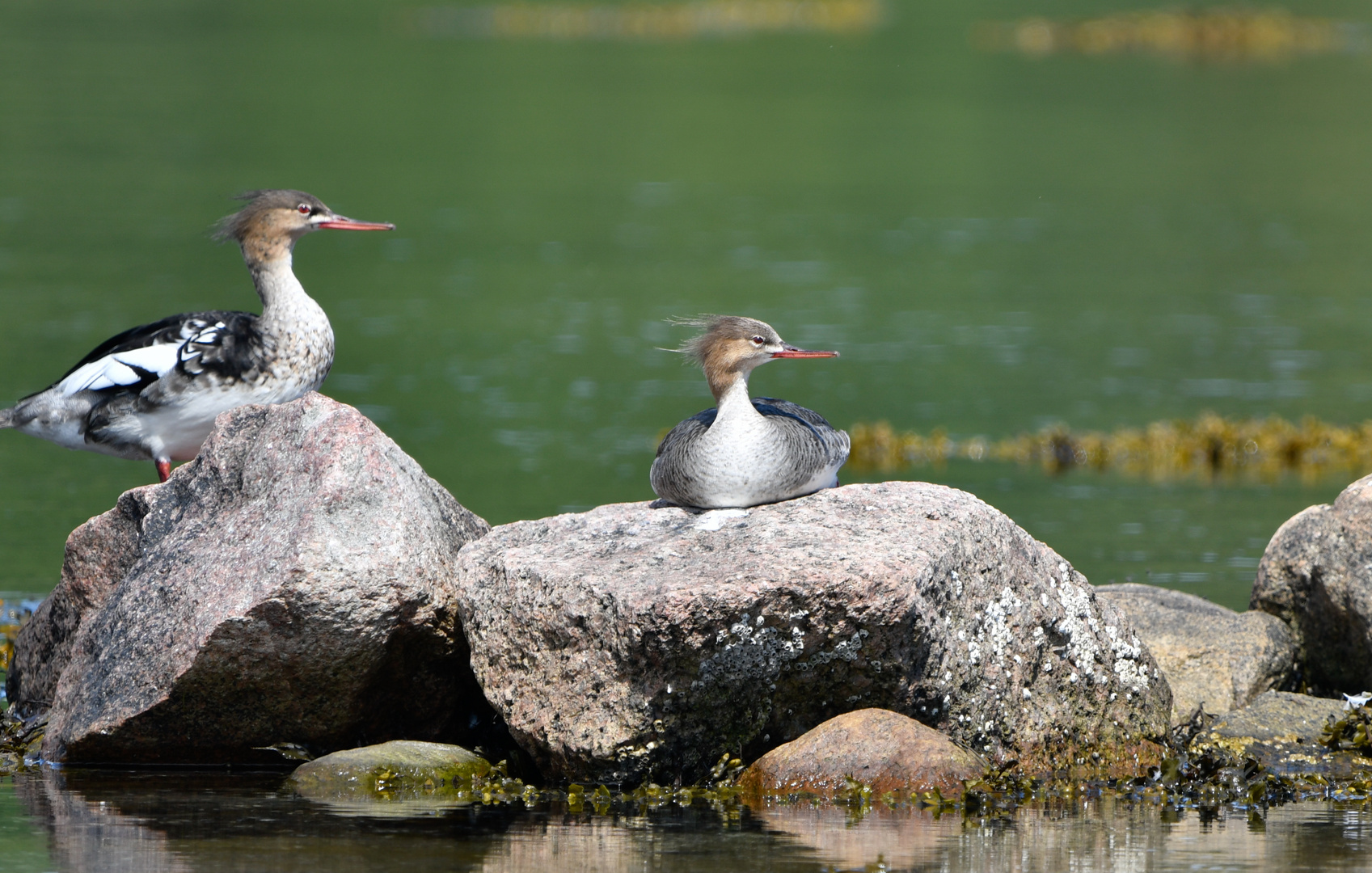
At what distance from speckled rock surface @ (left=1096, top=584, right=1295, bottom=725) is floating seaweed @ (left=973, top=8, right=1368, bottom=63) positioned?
62.4 m

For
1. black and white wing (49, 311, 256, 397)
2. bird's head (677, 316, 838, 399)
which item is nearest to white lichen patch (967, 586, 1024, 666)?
bird's head (677, 316, 838, 399)

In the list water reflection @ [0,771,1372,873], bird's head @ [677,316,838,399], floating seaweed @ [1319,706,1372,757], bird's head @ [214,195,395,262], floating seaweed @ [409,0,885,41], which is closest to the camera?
water reflection @ [0,771,1372,873]

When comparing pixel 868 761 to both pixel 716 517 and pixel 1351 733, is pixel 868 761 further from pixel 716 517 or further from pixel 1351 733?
pixel 1351 733

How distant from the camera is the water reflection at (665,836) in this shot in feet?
25.7

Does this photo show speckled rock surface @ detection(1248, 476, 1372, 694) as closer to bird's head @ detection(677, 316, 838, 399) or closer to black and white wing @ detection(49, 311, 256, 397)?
bird's head @ detection(677, 316, 838, 399)

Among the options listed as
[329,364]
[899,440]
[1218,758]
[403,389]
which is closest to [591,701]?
[1218,758]

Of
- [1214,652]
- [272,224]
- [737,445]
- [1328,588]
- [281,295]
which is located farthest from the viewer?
[272,224]

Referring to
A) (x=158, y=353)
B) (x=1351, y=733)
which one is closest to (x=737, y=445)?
(x=1351, y=733)

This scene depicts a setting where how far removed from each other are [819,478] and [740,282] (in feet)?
61.8

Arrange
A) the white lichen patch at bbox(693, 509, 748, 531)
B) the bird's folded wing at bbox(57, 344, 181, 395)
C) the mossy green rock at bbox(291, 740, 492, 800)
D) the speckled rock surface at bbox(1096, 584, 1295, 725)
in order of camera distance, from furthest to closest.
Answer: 1. the bird's folded wing at bbox(57, 344, 181, 395)
2. the speckled rock surface at bbox(1096, 584, 1295, 725)
3. the white lichen patch at bbox(693, 509, 748, 531)
4. the mossy green rock at bbox(291, 740, 492, 800)

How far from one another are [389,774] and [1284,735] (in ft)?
15.9

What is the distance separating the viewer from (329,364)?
12.2m

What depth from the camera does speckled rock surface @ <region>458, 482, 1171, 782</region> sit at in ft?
28.8

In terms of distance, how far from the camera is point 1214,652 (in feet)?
35.3
